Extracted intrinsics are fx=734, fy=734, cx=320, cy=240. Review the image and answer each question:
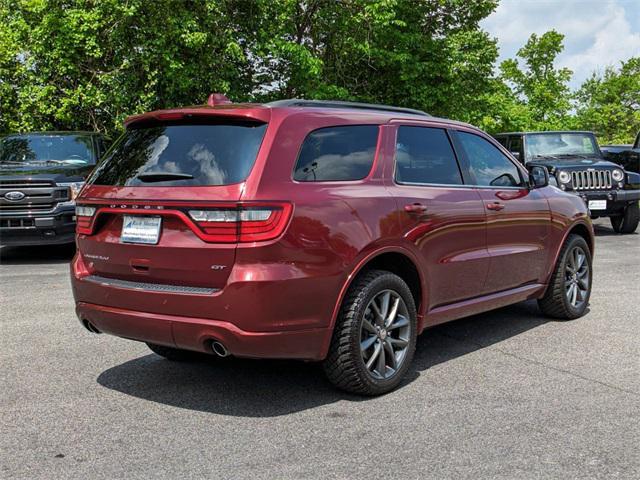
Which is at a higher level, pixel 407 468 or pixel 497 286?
pixel 497 286

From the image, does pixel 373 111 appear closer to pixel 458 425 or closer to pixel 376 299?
pixel 376 299

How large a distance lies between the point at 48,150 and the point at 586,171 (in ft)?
31.3

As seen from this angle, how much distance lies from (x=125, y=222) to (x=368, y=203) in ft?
4.79

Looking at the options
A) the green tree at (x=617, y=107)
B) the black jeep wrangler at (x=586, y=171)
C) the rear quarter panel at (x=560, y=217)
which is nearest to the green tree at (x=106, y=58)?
the black jeep wrangler at (x=586, y=171)

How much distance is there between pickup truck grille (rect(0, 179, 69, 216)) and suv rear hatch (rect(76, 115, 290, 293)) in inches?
259

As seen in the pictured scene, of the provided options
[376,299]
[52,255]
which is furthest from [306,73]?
[376,299]

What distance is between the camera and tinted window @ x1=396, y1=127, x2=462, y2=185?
498cm

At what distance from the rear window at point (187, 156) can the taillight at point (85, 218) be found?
0.63ft

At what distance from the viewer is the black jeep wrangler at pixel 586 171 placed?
533 inches

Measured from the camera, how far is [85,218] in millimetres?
4656

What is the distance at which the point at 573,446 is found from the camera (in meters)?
3.71

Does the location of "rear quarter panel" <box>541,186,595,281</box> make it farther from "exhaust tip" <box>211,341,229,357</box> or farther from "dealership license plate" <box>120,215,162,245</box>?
"dealership license plate" <box>120,215,162,245</box>

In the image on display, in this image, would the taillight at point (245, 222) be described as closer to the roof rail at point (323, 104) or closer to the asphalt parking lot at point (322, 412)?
the roof rail at point (323, 104)

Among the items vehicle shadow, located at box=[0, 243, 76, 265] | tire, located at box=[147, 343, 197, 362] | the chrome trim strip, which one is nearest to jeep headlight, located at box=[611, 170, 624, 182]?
vehicle shadow, located at box=[0, 243, 76, 265]
